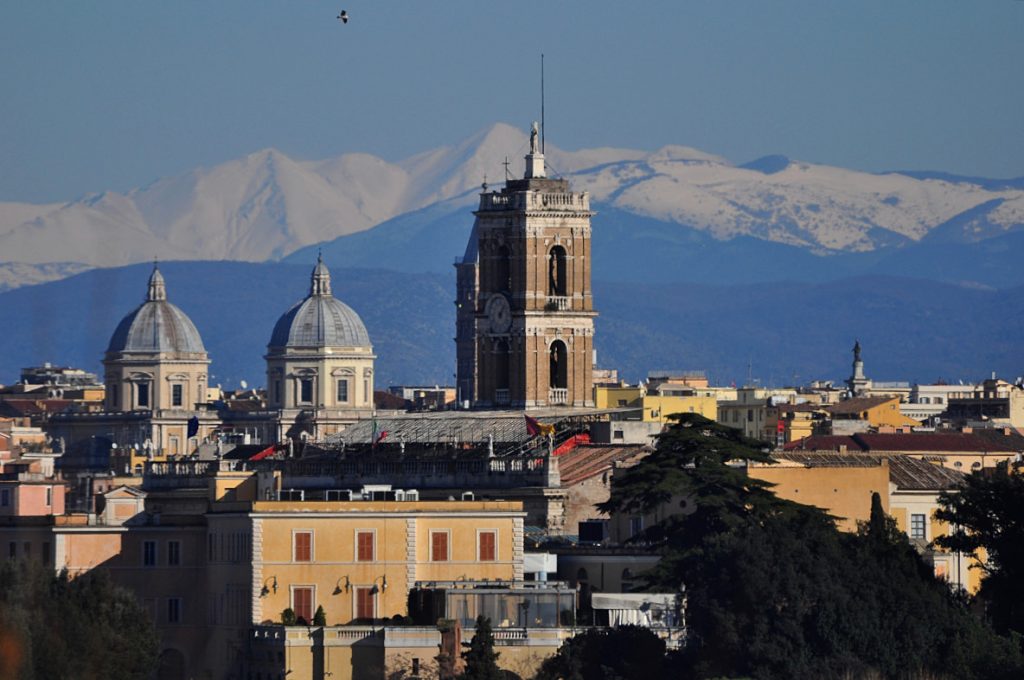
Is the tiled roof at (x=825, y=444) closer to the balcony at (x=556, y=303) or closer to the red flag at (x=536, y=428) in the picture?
the balcony at (x=556, y=303)

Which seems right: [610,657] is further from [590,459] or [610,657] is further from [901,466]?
[901,466]

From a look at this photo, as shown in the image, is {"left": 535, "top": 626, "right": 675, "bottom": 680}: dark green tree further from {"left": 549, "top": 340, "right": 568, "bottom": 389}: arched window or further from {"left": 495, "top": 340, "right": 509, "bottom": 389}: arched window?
{"left": 495, "top": 340, "right": 509, "bottom": 389}: arched window

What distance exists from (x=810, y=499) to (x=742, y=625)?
14.4m

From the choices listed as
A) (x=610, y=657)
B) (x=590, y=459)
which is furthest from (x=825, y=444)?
(x=610, y=657)

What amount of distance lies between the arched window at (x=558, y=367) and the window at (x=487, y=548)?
32.0 m

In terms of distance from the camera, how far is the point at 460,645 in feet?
250

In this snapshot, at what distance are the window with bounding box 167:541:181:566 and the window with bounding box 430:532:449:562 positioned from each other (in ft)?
24.4

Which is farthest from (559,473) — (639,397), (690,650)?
(639,397)

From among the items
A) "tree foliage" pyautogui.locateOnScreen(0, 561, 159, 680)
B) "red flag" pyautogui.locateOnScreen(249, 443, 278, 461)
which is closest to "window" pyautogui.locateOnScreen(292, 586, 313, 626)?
"tree foliage" pyautogui.locateOnScreen(0, 561, 159, 680)

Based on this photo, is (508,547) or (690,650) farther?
(508,547)

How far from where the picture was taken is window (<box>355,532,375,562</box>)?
268ft

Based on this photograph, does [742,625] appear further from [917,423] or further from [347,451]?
[917,423]

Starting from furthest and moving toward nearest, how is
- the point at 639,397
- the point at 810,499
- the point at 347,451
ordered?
the point at 639,397, the point at 347,451, the point at 810,499

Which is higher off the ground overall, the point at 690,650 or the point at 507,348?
the point at 507,348
